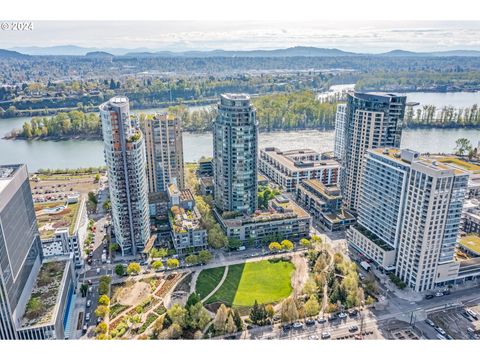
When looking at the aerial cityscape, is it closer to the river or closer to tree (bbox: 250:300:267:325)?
tree (bbox: 250:300:267:325)

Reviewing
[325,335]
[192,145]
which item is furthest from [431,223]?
[192,145]

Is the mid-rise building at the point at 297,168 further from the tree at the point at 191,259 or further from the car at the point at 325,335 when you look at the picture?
the car at the point at 325,335

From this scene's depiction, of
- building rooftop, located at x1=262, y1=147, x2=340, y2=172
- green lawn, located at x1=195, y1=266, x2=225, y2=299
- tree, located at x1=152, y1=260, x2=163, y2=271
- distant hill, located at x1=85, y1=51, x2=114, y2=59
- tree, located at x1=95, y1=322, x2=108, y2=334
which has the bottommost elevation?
green lawn, located at x1=195, y1=266, x2=225, y2=299

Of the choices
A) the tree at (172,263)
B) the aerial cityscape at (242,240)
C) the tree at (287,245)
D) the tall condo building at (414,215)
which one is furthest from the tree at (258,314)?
the tall condo building at (414,215)

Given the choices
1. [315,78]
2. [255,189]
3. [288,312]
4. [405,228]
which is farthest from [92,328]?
[315,78]

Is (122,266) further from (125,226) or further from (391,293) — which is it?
(391,293)

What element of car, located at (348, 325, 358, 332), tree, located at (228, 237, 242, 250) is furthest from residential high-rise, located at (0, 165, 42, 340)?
car, located at (348, 325, 358, 332)
